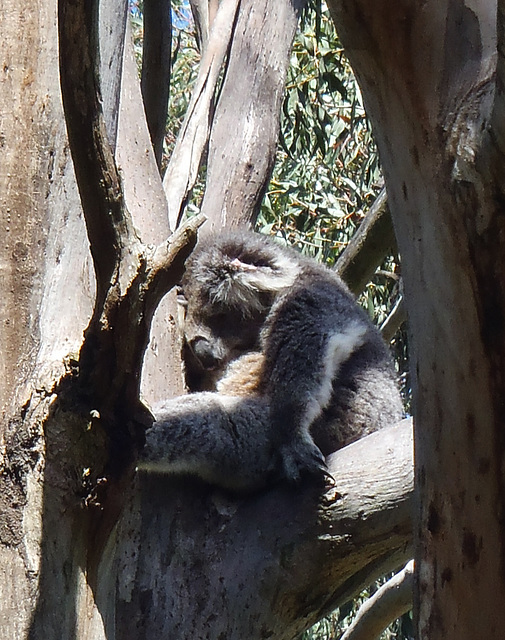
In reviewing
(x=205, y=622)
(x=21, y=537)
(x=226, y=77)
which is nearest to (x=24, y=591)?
(x=21, y=537)

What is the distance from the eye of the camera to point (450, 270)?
1.29m

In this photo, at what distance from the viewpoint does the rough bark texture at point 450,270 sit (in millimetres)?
1251

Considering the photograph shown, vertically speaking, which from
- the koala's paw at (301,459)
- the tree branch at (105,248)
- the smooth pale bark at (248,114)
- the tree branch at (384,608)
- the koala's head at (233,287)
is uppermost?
the smooth pale bark at (248,114)

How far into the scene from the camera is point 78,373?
1.62 metres

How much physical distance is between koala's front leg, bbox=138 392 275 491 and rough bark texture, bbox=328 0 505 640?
1.02m

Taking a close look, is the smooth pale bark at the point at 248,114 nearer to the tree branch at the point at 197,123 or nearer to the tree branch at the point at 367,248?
the tree branch at the point at 197,123

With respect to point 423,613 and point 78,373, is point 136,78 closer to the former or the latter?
point 78,373

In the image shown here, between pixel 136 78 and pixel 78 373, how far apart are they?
134 cm

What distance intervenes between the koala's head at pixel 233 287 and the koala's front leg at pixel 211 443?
1.43 feet

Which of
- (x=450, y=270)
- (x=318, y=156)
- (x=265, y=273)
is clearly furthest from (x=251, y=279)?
(x=318, y=156)

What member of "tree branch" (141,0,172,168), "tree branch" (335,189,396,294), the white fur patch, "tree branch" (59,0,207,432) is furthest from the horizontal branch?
"tree branch" (141,0,172,168)

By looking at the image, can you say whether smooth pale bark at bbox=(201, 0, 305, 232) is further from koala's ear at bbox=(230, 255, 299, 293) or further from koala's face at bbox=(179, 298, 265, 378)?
koala's face at bbox=(179, 298, 265, 378)

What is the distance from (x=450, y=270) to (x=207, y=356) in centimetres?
161

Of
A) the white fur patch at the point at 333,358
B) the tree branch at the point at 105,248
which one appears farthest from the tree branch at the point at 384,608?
the tree branch at the point at 105,248
